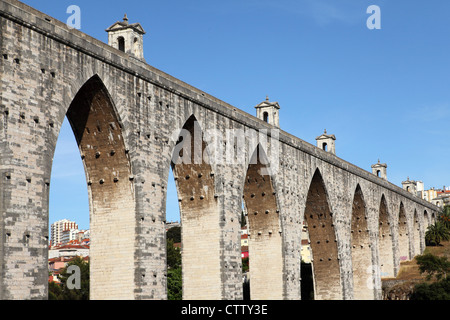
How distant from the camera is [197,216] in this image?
2567 cm

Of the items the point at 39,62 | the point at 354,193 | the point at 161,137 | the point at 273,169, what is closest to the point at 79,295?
the point at 354,193

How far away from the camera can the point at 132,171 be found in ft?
68.8

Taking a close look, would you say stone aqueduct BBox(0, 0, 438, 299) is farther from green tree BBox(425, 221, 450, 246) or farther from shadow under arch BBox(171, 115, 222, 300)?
green tree BBox(425, 221, 450, 246)

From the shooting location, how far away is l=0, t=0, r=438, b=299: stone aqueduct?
1655cm

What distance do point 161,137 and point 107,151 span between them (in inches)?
81.8

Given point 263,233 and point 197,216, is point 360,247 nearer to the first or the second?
point 263,233

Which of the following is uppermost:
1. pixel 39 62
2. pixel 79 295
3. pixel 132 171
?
pixel 39 62

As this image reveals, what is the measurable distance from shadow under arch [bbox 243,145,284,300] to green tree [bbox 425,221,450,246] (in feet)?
110

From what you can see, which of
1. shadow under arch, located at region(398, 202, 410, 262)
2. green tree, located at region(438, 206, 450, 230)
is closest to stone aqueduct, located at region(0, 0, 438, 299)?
shadow under arch, located at region(398, 202, 410, 262)

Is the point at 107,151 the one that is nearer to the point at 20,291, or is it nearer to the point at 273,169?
the point at 20,291

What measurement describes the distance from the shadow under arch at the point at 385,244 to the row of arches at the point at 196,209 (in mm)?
12062

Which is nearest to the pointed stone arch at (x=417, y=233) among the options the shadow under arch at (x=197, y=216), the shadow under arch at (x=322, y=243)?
the shadow under arch at (x=322, y=243)

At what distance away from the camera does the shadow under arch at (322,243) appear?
118 feet

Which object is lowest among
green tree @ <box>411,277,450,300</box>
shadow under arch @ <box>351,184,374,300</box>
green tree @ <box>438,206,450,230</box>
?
green tree @ <box>411,277,450,300</box>
